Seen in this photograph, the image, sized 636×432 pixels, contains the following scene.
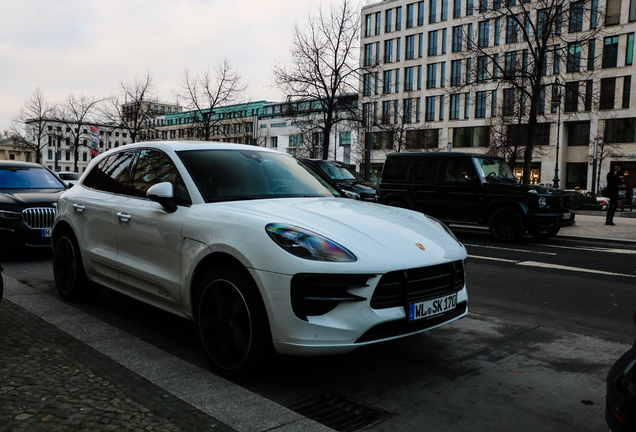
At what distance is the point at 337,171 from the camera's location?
16844 mm

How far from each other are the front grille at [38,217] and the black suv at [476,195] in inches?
323

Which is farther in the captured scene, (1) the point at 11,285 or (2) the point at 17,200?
(2) the point at 17,200

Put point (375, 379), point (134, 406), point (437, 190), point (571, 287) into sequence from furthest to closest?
point (437, 190) < point (571, 287) < point (375, 379) < point (134, 406)

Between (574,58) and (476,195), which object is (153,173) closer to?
(476,195)

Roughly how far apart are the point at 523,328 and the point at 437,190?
28.5 feet

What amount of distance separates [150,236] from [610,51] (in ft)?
183

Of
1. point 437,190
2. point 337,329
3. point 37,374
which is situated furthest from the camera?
point 437,190

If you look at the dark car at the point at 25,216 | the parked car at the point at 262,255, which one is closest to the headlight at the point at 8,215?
the dark car at the point at 25,216

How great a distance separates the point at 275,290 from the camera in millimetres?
3246

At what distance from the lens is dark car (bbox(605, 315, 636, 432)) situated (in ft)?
6.40

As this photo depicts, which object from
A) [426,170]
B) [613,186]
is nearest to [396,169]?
[426,170]

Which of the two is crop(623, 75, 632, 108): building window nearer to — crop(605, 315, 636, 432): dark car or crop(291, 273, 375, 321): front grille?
crop(291, 273, 375, 321): front grille

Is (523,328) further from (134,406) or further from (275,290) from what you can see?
(134,406)

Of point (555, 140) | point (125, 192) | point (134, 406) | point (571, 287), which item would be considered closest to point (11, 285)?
point (125, 192)
